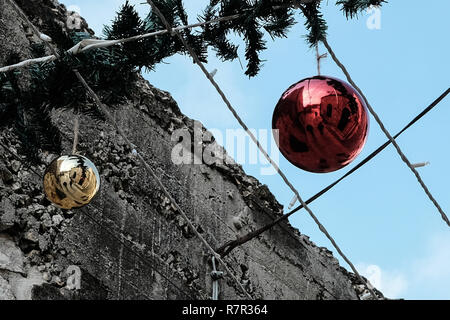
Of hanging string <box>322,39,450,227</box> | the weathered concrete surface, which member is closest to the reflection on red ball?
hanging string <box>322,39,450,227</box>

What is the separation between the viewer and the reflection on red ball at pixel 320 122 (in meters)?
2.19

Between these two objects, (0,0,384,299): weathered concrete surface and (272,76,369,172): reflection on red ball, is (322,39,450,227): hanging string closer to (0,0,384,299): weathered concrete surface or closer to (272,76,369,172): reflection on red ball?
(272,76,369,172): reflection on red ball

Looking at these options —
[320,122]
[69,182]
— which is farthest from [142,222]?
[320,122]

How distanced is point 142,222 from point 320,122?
178 cm

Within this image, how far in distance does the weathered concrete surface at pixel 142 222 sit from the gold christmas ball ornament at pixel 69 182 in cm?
53

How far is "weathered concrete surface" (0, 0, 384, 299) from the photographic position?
3.13 meters

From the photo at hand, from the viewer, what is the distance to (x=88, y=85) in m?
2.39

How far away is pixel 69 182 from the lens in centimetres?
252

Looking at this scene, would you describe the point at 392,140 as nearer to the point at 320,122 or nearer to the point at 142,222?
the point at 320,122

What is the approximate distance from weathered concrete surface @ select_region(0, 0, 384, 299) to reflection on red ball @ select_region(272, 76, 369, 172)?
130 cm

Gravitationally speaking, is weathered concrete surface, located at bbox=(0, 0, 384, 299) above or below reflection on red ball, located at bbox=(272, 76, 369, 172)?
above

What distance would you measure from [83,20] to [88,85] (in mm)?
1619

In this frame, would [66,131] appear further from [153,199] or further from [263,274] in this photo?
[263,274]

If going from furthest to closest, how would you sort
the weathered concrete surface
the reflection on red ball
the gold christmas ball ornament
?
1. the weathered concrete surface
2. the gold christmas ball ornament
3. the reflection on red ball
